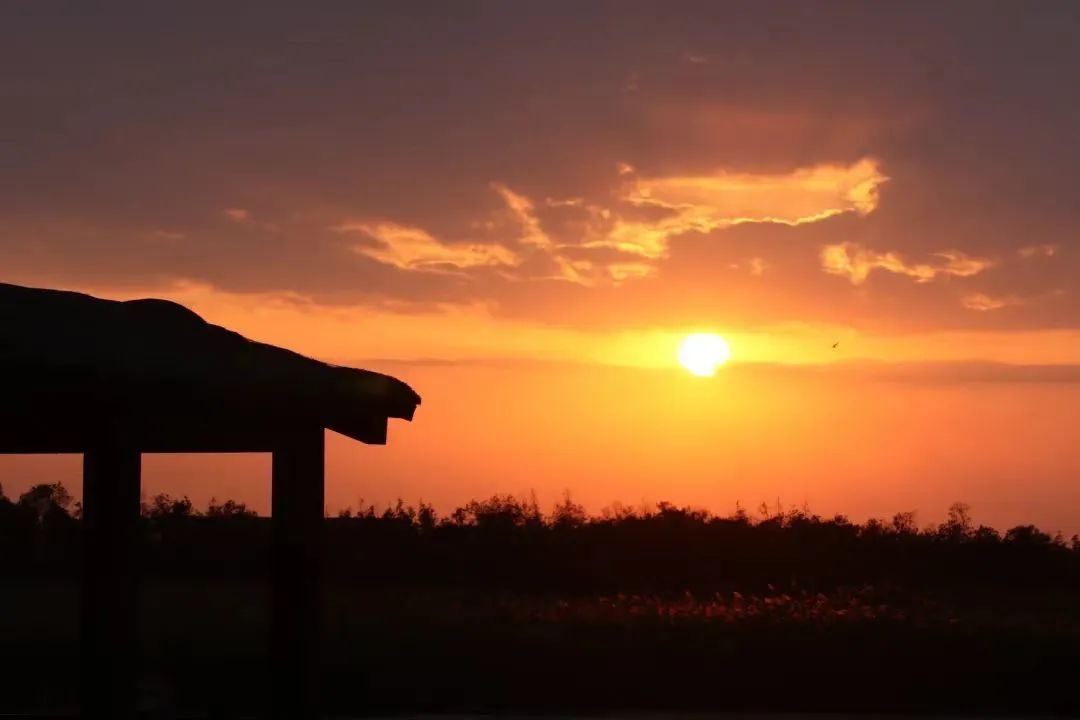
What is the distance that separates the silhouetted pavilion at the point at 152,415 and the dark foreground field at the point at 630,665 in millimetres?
7926

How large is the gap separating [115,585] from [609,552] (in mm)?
25969

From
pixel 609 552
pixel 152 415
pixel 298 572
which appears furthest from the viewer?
pixel 609 552

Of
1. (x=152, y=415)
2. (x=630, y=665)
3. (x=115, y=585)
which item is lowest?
(x=630, y=665)

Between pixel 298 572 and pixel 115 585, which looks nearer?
pixel 115 585

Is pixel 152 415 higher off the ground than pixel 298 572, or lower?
higher

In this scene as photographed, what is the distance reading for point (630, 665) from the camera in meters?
16.0

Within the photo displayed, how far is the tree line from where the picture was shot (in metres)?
30.4

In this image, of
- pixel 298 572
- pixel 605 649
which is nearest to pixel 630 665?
pixel 605 649

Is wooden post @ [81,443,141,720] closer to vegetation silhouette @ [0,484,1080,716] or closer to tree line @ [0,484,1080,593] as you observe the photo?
vegetation silhouette @ [0,484,1080,716]

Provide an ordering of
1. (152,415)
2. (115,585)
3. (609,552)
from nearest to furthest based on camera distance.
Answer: (115,585), (152,415), (609,552)

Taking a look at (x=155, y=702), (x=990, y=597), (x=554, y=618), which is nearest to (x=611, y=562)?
(x=990, y=597)

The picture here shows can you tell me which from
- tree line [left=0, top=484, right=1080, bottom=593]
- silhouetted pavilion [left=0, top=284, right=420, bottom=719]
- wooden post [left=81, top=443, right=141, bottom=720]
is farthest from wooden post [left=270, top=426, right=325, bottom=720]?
tree line [left=0, top=484, right=1080, bottom=593]

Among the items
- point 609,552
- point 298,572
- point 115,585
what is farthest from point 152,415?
point 609,552

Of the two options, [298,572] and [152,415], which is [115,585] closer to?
[152,415]
